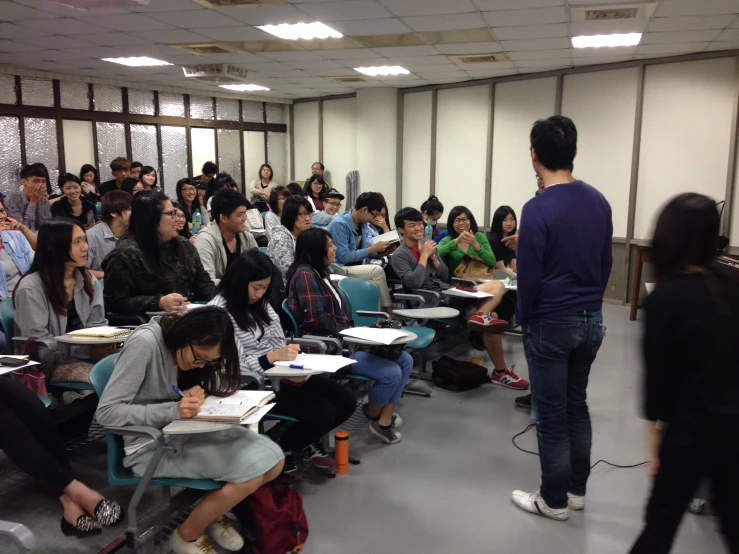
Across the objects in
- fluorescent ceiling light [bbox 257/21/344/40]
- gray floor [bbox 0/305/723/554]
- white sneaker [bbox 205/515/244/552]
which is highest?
fluorescent ceiling light [bbox 257/21/344/40]

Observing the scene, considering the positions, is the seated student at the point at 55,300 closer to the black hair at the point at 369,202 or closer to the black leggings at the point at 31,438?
the black leggings at the point at 31,438

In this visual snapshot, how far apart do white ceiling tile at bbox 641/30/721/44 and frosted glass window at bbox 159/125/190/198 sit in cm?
708

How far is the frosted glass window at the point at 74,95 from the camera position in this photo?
27.0ft

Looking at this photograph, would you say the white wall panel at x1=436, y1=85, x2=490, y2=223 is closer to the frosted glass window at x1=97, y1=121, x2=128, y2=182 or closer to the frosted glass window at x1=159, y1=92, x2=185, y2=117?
the frosted glass window at x1=159, y1=92, x2=185, y2=117

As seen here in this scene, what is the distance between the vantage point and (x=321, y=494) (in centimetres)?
284

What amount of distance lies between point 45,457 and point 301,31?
4.53 metres

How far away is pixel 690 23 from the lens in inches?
201

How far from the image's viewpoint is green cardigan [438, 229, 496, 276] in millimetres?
5012

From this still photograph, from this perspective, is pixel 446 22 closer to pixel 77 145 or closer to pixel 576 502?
pixel 576 502

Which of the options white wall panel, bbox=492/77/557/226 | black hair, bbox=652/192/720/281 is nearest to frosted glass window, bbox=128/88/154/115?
white wall panel, bbox=492/77/557/226

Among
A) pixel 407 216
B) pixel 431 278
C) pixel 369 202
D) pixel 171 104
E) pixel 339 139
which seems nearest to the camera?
pixel 407 216

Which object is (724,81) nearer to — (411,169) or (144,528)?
(411,169)

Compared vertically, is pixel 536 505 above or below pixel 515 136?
below

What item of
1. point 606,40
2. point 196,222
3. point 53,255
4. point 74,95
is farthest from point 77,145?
point 606,40
